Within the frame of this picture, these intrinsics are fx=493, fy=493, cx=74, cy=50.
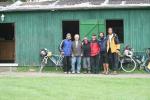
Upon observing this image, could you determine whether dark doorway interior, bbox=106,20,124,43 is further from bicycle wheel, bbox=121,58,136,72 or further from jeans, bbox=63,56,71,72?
jeans, bbox=63,56,71,72

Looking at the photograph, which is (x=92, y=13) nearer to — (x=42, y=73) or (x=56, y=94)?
(x=42, y=73)

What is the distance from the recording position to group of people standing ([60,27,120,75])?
19803 mm

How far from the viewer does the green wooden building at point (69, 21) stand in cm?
2100

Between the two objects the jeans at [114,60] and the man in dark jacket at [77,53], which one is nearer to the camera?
the jeans at [114,60]

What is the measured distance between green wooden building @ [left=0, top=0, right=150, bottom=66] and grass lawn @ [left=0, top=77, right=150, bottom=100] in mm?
4425

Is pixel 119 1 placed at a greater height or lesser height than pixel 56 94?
greater

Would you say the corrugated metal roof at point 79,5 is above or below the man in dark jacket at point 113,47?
above

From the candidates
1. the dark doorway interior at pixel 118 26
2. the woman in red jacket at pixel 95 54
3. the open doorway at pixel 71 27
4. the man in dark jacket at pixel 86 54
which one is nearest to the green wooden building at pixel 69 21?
the dark doorway interior at pixel 118 26

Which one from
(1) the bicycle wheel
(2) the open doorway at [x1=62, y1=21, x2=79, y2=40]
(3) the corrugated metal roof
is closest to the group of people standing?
(1) the bicycle wheel

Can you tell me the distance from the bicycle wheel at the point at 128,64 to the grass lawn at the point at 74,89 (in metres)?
3.33

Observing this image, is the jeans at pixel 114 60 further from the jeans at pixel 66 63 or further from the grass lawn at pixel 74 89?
the grass lawn at pixel 74 89

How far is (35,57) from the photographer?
2175cm

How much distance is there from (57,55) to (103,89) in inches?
292

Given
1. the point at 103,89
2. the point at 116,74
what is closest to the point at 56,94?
the point at 103,89
